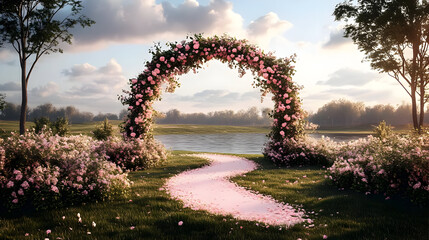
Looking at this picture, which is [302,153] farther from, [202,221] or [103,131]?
[103,131]

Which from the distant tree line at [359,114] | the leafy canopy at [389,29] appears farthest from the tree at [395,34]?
the distant tree line at [359,114]

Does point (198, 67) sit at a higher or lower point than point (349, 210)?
higher

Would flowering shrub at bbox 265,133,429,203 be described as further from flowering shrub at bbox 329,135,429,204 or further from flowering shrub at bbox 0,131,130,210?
flowering shrub at bbox 0,131,130,210

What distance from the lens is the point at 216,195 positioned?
25.3 feet

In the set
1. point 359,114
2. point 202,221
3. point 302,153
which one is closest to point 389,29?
point 302,153

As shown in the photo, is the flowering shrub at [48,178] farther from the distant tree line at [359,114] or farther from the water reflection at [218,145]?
the distant tree line at [359,114]

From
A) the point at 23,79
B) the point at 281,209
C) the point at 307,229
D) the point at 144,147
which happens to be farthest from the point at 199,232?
the point at 23,79

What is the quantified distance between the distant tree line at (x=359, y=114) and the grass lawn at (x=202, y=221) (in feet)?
322

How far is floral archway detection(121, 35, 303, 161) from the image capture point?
13031 millimetres

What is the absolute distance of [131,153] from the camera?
1196cm

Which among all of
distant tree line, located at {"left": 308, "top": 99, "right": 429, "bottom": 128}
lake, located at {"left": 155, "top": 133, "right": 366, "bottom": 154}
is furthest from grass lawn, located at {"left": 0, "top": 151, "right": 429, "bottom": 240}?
distant tree line, located at {"left": 308, "top": 99, "right": 429, "bottom": 128}

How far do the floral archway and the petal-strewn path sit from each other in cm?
421

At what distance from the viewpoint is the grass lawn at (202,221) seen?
15.7 ft

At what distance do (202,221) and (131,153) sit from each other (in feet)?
24.5
